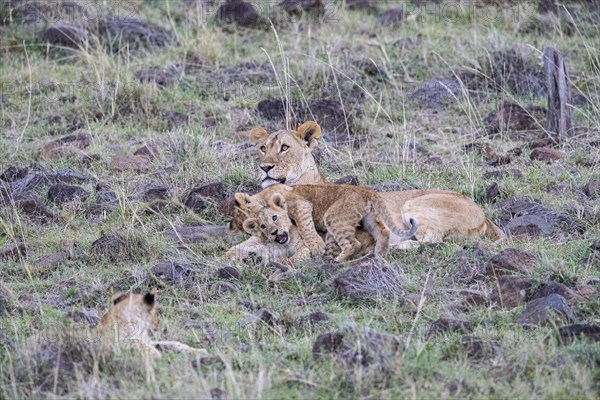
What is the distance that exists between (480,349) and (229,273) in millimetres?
2117

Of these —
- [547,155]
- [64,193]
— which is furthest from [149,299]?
[547,155]

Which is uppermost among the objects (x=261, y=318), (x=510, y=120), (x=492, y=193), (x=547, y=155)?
(x=261, y=318)

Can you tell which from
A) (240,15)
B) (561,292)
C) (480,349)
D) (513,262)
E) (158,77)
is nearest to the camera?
(480,349)

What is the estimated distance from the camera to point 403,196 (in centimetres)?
864

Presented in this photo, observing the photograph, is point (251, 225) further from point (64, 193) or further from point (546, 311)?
point (546, 311)

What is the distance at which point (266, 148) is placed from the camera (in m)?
9.18

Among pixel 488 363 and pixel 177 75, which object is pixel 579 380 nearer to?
pixel 488 363

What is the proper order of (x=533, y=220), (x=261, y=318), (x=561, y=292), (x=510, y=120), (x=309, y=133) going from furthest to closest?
(x=510, y=120) < (x=309, y=133) < (x=533, y=220) < (x=561, y=292) < (x=261, y=318)

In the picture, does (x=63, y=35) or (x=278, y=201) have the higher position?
(x=278, y=201)

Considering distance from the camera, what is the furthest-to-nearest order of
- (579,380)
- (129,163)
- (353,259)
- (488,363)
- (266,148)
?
1. (129,163)
2. (266,148)
3. (353,259)
4. (488,363)
5. (579,380)

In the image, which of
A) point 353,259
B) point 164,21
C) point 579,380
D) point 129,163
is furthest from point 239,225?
point 164,21

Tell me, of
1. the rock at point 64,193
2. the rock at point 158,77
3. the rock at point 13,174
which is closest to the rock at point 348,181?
the rock at point 64,193

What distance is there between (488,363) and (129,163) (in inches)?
208

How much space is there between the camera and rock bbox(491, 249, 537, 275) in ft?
24.0
